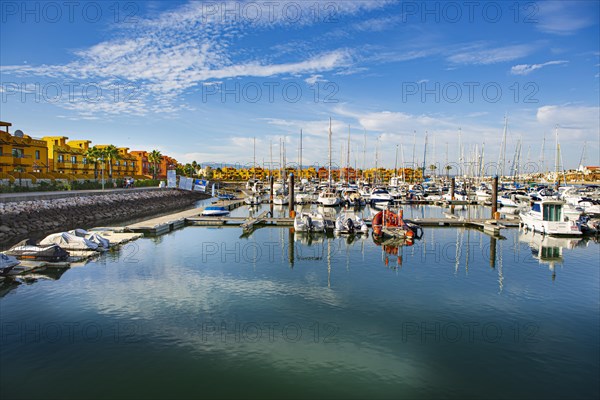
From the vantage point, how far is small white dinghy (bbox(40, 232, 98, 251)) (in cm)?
2873

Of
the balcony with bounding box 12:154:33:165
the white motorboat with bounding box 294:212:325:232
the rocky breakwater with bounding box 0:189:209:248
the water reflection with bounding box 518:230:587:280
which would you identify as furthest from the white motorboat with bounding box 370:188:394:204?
the balcony with bounding box 12:154:33:165

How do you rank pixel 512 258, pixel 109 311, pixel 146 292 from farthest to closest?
pixel 512 258 < pixel 146 292 < pixel 109 311

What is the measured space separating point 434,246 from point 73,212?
45.0 metres

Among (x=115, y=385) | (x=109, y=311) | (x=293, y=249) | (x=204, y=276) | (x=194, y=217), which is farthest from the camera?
(x=194, y=217)

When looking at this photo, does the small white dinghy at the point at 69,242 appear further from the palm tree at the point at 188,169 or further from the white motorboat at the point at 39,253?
the palm tree at the point at 188,169

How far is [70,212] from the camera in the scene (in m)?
50.6

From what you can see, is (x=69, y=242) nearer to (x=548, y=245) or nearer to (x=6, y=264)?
(x=6, y=264)

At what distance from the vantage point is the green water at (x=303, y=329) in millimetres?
11992

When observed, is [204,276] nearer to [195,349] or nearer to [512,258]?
[195,349]

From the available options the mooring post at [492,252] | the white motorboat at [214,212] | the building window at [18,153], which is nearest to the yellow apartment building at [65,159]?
the building window at [18,153]

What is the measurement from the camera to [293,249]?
33250 mm

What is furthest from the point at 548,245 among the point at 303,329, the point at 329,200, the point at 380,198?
the point at 329,200

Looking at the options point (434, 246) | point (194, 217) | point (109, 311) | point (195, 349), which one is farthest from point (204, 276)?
point (194, 217)

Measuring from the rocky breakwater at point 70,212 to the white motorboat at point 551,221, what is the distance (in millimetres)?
49503
